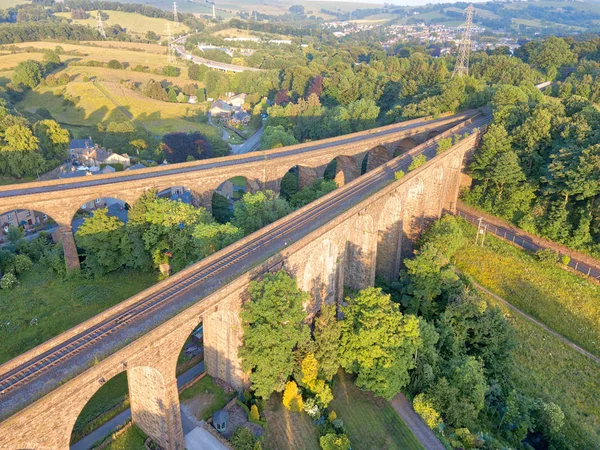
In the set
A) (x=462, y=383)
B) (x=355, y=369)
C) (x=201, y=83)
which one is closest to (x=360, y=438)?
(x=355, y=369)

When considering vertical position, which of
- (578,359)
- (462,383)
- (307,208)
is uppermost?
(307,208)

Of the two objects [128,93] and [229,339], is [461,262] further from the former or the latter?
[128,93]

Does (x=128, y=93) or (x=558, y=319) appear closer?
(x=558, y=319)

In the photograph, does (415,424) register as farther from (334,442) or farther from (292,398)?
(292,398)

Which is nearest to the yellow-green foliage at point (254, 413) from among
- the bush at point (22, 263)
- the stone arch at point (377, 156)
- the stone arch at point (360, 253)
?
the stone arch at point (360, 253)

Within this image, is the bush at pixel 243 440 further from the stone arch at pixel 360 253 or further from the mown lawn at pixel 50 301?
the mown lawn at pixel 50 301

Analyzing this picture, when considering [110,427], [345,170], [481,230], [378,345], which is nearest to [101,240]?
[110,427]
